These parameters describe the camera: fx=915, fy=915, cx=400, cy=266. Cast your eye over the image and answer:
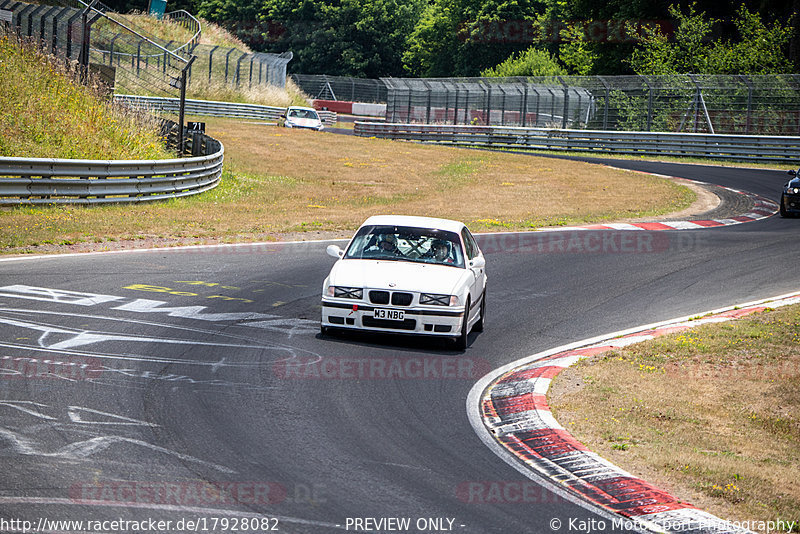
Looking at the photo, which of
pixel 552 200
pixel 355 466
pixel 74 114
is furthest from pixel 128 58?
pixel 355 466

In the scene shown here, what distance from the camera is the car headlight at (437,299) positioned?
10.1m

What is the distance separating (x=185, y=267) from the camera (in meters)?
14.3

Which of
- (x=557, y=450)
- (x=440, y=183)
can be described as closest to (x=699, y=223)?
(x=440, y=183)

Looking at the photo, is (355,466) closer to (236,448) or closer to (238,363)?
(236,448)

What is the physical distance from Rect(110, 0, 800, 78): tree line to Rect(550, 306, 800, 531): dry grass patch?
5055 centimetres

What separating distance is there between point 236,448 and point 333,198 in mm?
20250

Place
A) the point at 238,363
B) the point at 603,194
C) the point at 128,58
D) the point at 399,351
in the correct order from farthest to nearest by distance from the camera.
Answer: the point at 128,58 → the point at 603,194 → the point at 399,351 → the point at 238,363

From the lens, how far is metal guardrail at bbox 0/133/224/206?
715 inches

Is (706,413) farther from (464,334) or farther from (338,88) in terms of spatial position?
(338,88)

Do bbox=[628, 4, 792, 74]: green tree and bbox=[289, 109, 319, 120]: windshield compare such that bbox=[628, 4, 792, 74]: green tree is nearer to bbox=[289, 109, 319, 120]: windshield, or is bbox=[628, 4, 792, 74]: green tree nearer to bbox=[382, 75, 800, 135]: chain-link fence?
bbox=[382, 75, 800, 135]: chain-link fence

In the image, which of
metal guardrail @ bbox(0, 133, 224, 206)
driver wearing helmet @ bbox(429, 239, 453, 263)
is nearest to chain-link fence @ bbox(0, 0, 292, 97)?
metal guardrail @ bbox(0, 133, 224, 206)

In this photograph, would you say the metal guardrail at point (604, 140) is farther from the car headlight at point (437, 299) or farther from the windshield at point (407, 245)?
the car headlight at point (437, 299)

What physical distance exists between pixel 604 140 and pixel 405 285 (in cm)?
3687

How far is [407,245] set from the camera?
36.7ft
